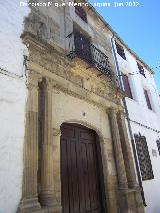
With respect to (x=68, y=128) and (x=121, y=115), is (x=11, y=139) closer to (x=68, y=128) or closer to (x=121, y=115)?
(x=68, y=128)

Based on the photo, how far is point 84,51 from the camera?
6.91m

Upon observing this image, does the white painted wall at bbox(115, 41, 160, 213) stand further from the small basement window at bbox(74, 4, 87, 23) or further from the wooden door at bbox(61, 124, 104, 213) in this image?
the wooden door at bbox(61, 124, 104, 213)

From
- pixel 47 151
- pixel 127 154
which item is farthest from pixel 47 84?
pixel 127 154

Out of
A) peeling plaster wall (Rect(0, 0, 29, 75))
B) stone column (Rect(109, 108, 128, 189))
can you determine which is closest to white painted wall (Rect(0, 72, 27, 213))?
peeling plaster wall (Rect(0, 0, 29, 75))

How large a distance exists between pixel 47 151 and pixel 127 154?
12.0 feet

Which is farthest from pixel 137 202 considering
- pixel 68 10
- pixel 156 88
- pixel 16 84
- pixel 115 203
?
pixel 156 88

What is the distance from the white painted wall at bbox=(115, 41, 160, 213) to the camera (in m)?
7.92

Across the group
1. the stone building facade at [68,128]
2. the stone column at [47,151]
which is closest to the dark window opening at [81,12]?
the stone building facade at [68,128]

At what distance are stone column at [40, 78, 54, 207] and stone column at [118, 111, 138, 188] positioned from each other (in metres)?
3.47

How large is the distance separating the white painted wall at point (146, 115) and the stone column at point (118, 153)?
1617 mm

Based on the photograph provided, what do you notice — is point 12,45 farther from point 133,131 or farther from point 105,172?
point 133,131

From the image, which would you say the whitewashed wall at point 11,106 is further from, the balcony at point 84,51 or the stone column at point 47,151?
the balcony at point 84,51

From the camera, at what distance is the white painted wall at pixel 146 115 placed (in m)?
7.92

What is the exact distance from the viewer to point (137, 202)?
640 centimetres
